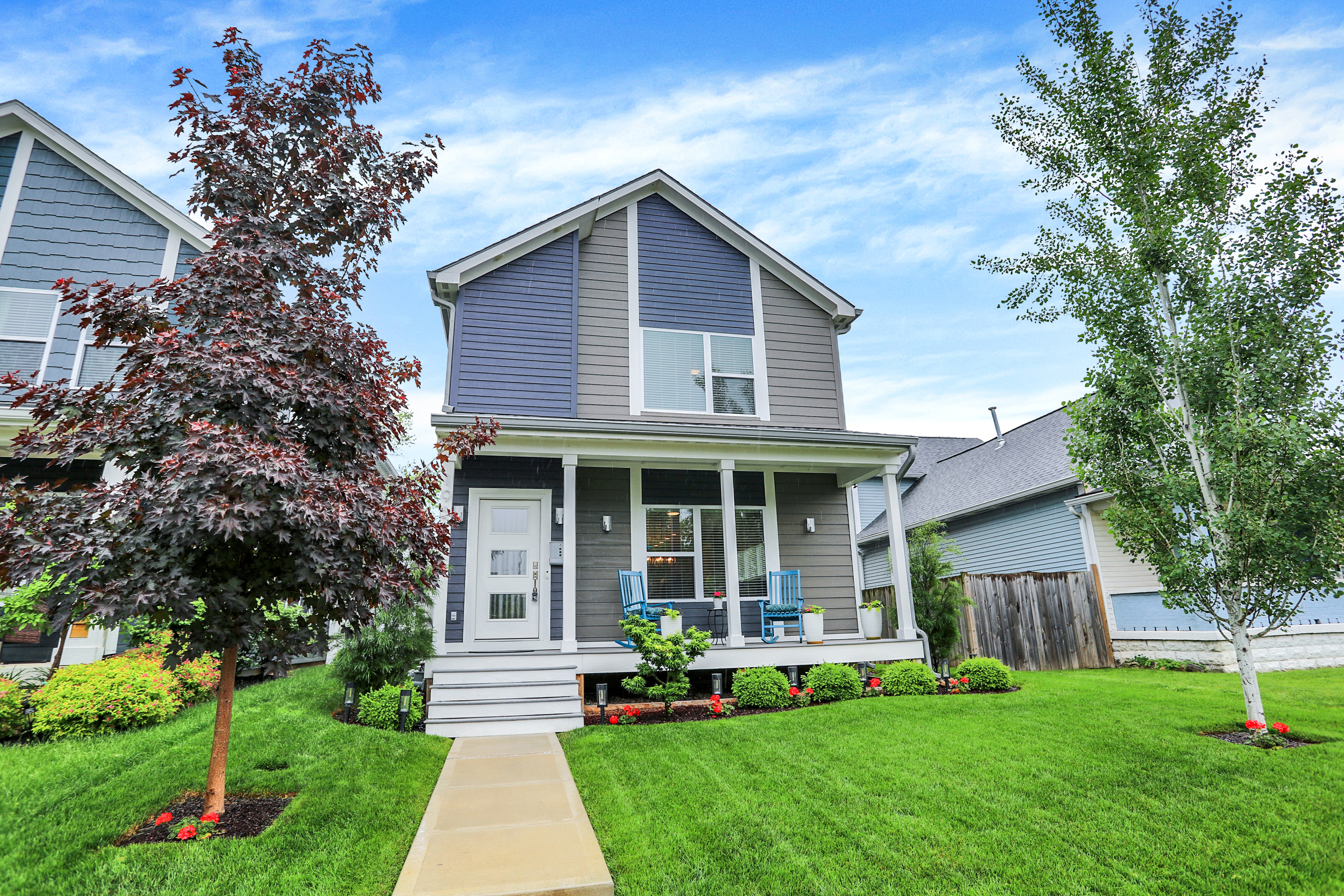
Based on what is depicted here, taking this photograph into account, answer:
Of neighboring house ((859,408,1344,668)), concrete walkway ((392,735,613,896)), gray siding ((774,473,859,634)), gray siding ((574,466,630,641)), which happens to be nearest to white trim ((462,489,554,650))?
gray siding ((574,466,630,641))

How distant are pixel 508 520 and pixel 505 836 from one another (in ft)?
18.5

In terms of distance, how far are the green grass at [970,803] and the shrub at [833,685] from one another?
3.69 feet

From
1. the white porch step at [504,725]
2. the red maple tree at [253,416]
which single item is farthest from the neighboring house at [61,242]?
the red maple tree at [253,416]

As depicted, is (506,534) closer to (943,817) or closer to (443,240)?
(943,817)

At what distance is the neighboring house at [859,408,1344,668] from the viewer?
1085cm

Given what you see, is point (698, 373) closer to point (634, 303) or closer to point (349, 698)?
point (634, 303)

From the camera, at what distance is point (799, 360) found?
11.0 metres

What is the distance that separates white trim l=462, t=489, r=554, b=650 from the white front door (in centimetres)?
2

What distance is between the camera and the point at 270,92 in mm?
4387

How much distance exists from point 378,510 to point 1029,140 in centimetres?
769

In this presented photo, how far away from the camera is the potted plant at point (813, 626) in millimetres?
8891

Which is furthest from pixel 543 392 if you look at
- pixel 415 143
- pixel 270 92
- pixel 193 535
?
pixel 193 535

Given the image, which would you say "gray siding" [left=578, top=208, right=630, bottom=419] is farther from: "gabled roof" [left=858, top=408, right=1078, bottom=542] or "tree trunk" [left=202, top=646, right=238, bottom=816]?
"tree trunk" [left=202, top=646, right=238, bottom=816]

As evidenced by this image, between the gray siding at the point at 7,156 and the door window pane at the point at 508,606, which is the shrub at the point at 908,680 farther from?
the gray siding at the point at 7,156
